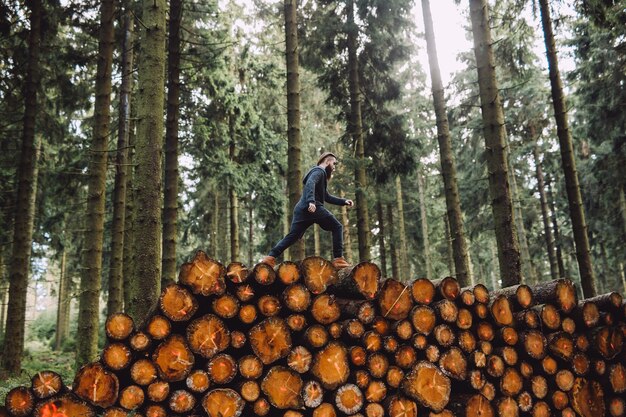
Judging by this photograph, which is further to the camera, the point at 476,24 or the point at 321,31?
the point at 321,31

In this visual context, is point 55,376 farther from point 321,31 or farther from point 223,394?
point 321,31

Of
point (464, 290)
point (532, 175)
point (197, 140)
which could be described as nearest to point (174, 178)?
point (197, 140)

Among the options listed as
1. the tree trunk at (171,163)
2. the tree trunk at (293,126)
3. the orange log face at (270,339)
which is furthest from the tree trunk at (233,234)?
the orange log face at (270,339)

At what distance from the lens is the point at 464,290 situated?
14.9 feet

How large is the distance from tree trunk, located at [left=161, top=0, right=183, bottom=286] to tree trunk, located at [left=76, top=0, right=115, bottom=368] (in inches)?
53.1

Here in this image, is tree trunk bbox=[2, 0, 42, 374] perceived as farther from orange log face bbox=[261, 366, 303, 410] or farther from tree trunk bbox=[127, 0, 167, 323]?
orange log face bbox=[261, 366, 303, 410]

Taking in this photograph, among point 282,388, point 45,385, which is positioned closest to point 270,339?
point 282,388

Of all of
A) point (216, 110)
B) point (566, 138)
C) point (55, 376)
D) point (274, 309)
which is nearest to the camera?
point (55, 376)

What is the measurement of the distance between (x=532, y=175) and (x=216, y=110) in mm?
17184

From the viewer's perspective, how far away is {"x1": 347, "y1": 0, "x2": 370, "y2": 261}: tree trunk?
1200cm

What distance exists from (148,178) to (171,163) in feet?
7.27

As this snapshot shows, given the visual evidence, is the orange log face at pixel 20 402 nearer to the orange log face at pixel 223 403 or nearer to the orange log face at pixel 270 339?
the orange log face at pixel 223 403

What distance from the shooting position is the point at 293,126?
28.8 feet

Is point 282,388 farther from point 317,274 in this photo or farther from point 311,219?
point 311,219
